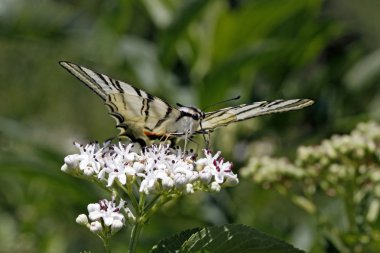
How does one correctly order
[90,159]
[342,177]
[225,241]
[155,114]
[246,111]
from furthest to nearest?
[342,177] < [155,114] < [246,111] < [90,159] < [225,241]

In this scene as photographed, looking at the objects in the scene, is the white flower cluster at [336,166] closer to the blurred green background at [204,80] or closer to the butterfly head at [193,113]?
the blurred green background at [204,80]

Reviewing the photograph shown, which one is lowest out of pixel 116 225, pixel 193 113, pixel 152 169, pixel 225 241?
pixel 225 241

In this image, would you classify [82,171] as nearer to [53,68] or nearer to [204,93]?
[204,93]

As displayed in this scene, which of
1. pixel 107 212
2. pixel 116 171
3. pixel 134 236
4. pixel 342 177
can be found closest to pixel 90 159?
pixel 116 171

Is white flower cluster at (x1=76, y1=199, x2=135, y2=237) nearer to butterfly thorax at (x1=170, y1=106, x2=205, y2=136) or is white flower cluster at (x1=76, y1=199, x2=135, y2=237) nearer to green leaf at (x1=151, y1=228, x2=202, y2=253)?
green leaf at (x1=151, y1=228, x2=202, y2=253)

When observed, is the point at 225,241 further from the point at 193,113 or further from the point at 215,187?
the point at 193,113

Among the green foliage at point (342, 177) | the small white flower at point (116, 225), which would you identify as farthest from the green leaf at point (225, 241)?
the green foliage at point (342, 177)
